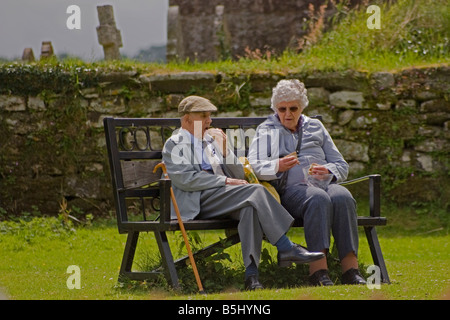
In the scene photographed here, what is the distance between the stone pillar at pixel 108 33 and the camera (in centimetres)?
1113

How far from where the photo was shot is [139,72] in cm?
950

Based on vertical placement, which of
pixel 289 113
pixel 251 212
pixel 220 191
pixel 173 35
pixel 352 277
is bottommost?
pixel 352 277

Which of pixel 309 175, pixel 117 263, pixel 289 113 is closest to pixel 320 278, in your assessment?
pixel 309 175

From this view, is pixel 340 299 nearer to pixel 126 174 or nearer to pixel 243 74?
pixel 126 174

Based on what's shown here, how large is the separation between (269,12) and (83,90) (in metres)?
5.80

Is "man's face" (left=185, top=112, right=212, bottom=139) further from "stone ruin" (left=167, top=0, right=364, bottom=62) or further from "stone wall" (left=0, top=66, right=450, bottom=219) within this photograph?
"stone ruin" (left=167, top=0, right=364, bottom=62)

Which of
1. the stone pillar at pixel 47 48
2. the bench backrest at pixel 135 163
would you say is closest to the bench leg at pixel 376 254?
the bench backrest at pixel 135 163

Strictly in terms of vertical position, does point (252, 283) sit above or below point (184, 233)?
below

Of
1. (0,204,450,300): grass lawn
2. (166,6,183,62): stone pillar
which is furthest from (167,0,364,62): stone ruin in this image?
(0,204,450,300): grass lawn

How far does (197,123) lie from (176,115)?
3.87m

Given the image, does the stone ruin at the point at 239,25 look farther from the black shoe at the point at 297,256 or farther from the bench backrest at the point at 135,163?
the black shoe at the point at 297,256

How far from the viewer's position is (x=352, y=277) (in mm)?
5336
